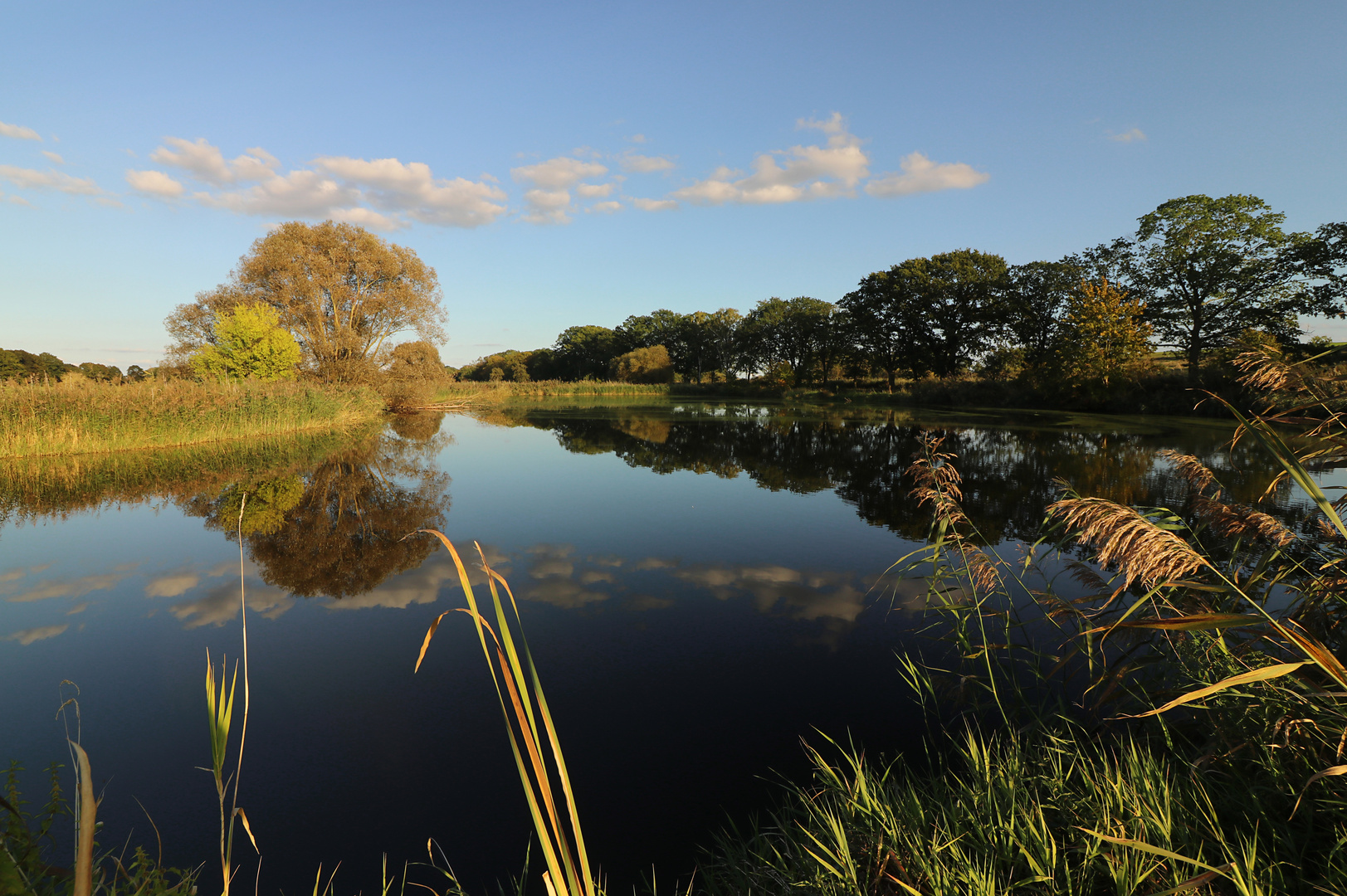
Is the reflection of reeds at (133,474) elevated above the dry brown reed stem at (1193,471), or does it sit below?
below

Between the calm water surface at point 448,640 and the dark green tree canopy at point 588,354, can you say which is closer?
the calm water surface at point 448,640

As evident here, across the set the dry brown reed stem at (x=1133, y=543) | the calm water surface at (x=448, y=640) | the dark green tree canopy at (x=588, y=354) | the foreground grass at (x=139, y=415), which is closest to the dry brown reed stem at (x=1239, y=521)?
the dry brown reed stem at (x=1133, y=543)

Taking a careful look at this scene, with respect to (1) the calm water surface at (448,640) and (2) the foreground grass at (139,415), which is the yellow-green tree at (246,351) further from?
(1) the calm water surface at (448,640)

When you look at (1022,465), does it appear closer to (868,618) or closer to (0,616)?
(868,618)

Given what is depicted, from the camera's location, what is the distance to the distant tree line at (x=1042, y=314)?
28828mm

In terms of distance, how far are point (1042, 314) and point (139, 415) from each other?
2013 inches

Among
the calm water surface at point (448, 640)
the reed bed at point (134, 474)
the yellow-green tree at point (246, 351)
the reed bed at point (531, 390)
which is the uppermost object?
the yellow-green tree at point (246, 351)

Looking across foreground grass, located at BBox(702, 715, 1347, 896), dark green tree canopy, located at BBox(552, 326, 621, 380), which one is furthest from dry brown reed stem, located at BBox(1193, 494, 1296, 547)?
dark green tree canopy, located at BBox(552, 326, 621, 380)

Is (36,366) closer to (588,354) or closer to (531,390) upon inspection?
(531,390)

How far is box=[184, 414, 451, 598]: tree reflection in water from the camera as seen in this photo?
7.21 m

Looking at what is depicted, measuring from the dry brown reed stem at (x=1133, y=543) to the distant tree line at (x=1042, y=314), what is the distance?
27.3 metres

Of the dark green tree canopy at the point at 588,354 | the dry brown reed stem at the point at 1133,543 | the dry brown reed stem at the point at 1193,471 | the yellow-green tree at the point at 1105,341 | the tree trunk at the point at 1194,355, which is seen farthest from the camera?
the dark green tree canopy at the point at 588,354

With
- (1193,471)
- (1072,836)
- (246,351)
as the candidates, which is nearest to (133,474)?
(246,351)

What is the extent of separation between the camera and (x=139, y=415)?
16.3 m
